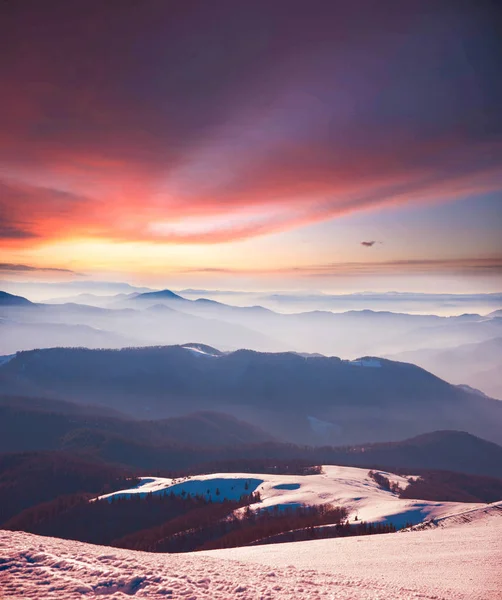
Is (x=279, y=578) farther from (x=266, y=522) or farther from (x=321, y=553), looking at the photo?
(x=266, y=522)

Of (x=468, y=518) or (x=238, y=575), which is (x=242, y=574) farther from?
(x=468, y=518)

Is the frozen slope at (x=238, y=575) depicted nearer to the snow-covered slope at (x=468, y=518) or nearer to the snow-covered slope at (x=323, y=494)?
the snow-covered slope at (x=468, y=518)

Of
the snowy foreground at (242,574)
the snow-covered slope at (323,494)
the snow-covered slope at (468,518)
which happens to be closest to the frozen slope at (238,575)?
the snowy foreground at (242,574)

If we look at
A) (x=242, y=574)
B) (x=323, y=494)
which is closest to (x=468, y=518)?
(x=242, y=574)

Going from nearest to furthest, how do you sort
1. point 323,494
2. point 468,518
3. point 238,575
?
point 238,575 < point 468,518 < point 323,494

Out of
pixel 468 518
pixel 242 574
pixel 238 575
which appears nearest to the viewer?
pixel 238 575
